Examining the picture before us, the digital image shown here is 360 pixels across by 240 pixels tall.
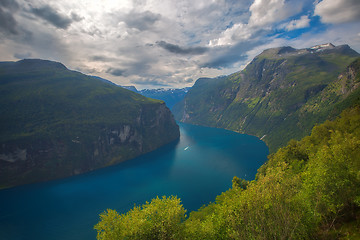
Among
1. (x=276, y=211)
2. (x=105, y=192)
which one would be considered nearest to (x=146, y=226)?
(x=276, y=211)

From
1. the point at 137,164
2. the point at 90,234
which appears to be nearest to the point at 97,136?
the point at 137,164

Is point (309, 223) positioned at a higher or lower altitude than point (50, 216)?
higher

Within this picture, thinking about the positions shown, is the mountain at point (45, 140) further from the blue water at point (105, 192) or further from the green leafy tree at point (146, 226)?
the green leafy tree at point (146, 226)

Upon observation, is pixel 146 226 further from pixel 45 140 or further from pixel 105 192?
pixel 45 140

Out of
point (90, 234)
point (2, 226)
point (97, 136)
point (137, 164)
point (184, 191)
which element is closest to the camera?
point (90, 234)

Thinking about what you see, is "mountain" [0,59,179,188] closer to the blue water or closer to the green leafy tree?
the blue water

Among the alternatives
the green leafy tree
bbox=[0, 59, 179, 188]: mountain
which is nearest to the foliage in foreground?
the green leafy tree

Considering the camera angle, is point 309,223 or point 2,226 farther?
point 2,226

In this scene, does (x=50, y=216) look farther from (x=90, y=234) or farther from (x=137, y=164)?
(x=137, y=164)
